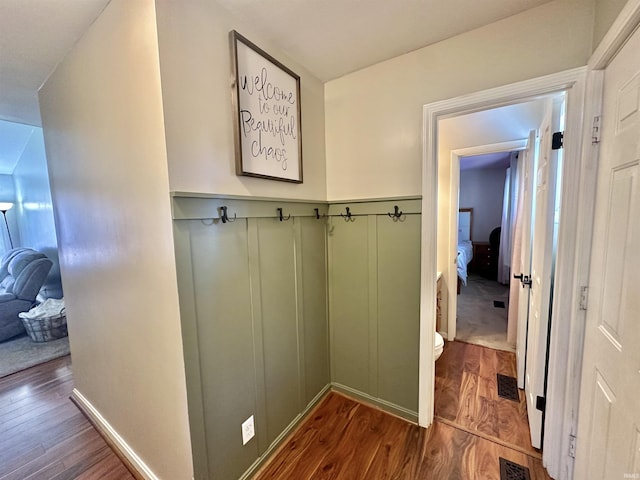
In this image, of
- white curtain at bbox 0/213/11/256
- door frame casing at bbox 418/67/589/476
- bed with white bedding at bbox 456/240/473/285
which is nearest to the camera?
door frame casing at bbox 418/67/589/476

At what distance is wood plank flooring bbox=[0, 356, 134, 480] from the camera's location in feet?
4.89

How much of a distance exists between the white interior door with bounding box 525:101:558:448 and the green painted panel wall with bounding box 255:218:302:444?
1.37 metres

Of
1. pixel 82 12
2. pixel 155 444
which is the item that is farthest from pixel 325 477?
pixel 82 12

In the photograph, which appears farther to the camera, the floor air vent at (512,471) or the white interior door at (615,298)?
the floor air vent at (512,471)

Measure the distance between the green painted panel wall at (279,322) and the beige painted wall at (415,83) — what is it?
61 cm

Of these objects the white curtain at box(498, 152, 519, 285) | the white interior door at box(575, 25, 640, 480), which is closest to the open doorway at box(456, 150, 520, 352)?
the white curtain at box(498, 152, 519, 285)

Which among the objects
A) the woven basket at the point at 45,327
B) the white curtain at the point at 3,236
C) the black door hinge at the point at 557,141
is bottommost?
the woven basket at the point at 45,327

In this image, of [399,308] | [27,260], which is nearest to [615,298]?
[399,308]

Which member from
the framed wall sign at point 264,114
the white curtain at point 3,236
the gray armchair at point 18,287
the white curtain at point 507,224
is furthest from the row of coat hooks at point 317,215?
the white curtain at point 3,236

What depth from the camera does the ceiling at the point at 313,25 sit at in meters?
1.18

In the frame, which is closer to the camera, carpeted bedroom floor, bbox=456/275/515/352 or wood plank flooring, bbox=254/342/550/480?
wood plank flooring, bbox=254/342/550/480

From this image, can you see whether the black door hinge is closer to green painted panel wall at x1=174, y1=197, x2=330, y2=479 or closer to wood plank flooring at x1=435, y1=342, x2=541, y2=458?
green painted panel wall at x1=174, y1=197, x2=330, y2=479

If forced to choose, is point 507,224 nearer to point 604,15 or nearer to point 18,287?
point 604,15

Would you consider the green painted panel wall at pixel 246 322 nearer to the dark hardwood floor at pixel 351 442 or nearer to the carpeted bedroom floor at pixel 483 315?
the dark hardwood floor at pixel 351 442
